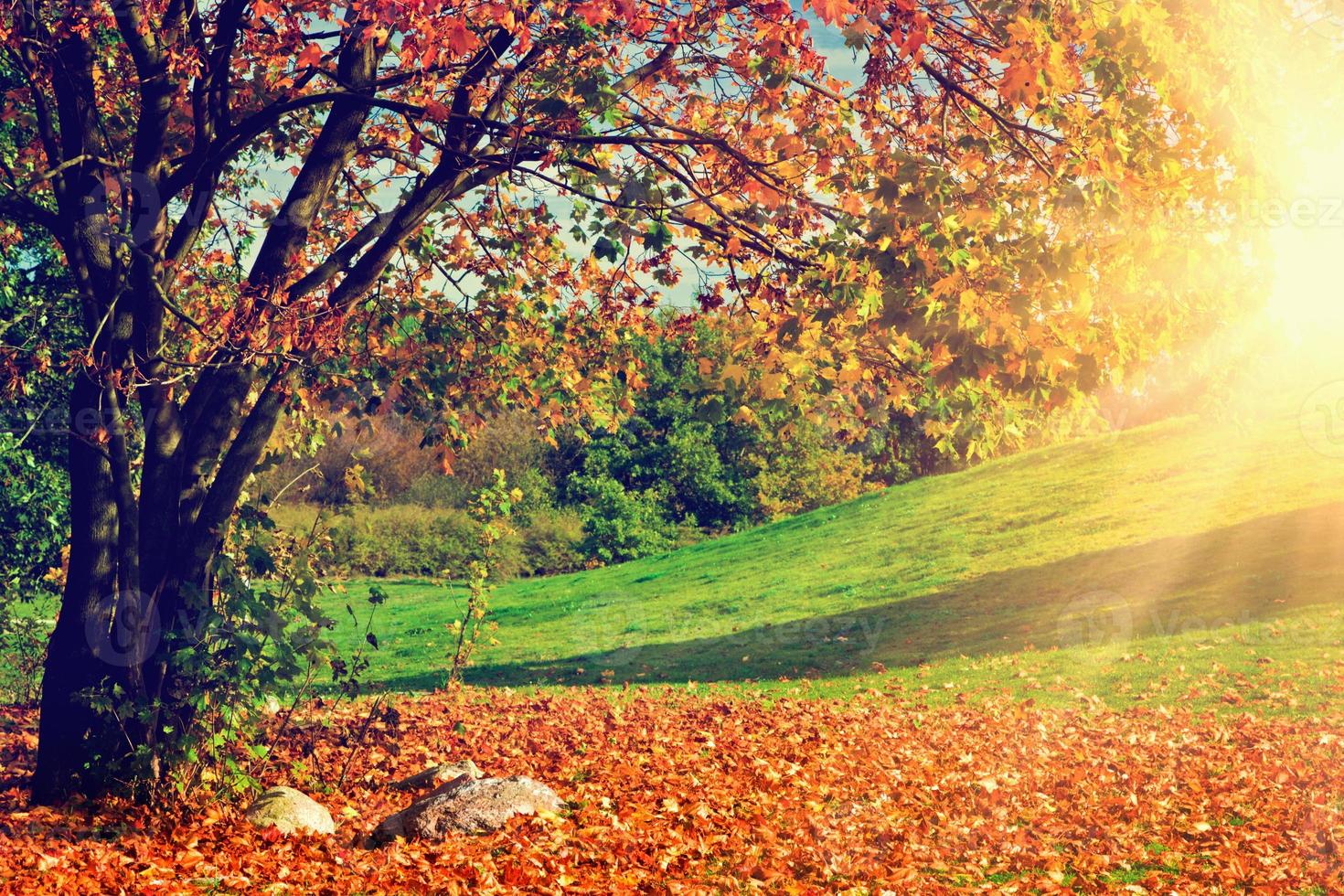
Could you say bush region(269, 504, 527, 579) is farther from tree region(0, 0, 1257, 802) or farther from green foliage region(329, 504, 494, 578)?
tree region(0, 0, 1257, 802)

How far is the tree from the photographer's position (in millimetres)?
7996

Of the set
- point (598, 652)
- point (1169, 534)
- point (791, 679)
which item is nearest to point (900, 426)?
point (1169, 534)

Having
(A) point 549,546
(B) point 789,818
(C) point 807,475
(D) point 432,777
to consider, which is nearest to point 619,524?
(A) point 549,546

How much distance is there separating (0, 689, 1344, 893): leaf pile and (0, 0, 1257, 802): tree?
4.35 feet

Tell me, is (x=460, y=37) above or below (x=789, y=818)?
above

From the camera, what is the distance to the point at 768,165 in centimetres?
890

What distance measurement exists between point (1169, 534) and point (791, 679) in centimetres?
1334

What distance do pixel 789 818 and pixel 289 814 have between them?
3814 mm

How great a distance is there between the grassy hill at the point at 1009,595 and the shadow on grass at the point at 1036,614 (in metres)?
0.08

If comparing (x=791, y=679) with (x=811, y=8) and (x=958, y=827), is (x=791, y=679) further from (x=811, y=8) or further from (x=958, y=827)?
(x=811, y=8)

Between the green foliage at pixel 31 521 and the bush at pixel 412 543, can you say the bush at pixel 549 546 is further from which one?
the green foliage at pixel 31 521

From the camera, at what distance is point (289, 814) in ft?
28.2

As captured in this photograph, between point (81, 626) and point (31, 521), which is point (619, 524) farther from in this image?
point (81, 626)

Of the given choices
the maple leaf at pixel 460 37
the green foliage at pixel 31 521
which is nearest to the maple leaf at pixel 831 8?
the maple leaf at pixel 460 37
